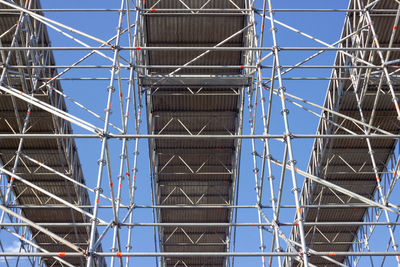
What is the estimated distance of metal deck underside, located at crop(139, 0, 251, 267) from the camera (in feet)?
58.2

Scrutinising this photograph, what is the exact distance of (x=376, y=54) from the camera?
1812 centimetres

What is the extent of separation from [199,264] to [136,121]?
978cm

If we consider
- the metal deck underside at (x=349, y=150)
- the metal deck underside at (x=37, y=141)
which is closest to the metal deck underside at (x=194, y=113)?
the metal deck underside at (x=37, y=141)

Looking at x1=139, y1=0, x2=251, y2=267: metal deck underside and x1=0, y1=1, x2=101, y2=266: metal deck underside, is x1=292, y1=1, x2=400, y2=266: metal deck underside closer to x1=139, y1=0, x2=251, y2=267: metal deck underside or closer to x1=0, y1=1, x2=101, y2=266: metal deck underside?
x1=139, y1=0, x2=251, y2=267: metal deck underside

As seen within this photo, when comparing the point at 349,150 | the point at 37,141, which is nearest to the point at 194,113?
the point at 37,141

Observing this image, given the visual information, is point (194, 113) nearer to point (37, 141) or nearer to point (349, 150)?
point (37, 141)

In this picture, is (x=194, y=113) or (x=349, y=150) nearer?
(x=194, y=113)

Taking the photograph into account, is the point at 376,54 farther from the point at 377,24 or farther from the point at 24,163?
the point at 24,163

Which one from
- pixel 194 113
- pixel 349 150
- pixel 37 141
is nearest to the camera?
pixel 37 141

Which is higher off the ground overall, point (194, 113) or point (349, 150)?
point (194, 113)

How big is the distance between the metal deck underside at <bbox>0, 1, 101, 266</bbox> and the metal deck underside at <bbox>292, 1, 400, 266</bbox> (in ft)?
32.4

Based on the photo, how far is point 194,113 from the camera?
19.1m

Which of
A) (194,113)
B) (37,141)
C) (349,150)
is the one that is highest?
(194,113)

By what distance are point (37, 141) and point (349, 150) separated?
40.3 feet
